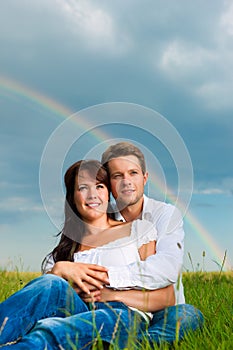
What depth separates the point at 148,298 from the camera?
154 inches

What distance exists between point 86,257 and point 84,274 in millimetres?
435

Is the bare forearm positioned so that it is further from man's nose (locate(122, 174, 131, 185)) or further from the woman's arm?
Answer: man's nose (locate(122, 174, 131, 185))

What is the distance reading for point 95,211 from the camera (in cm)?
429

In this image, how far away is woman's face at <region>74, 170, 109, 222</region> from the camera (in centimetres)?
429

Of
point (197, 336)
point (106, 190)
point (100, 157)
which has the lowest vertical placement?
point (197, 336)

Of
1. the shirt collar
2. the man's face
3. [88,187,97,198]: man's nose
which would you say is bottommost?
the shirt collar

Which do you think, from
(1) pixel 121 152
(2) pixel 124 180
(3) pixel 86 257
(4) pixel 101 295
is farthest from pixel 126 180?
(4) pixel 101 295

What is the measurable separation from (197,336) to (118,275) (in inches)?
27.2

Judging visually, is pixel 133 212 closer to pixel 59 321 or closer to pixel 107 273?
pixel 107 273

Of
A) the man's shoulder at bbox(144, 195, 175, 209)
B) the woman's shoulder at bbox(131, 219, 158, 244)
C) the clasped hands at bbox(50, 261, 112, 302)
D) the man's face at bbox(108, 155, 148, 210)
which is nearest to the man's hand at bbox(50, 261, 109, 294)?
the clasped hands at bbox(50, 261, 112, 302)

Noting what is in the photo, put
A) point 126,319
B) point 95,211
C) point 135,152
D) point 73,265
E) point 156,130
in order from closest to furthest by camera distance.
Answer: point 126,319
point 73,265
point 95,211
point 135,152
point 156,130

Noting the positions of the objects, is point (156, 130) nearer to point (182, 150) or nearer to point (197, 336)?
point (182, 150)

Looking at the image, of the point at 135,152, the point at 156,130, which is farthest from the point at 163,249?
the point at 156,130

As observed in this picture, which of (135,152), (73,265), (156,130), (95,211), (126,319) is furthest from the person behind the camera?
(156,130)
